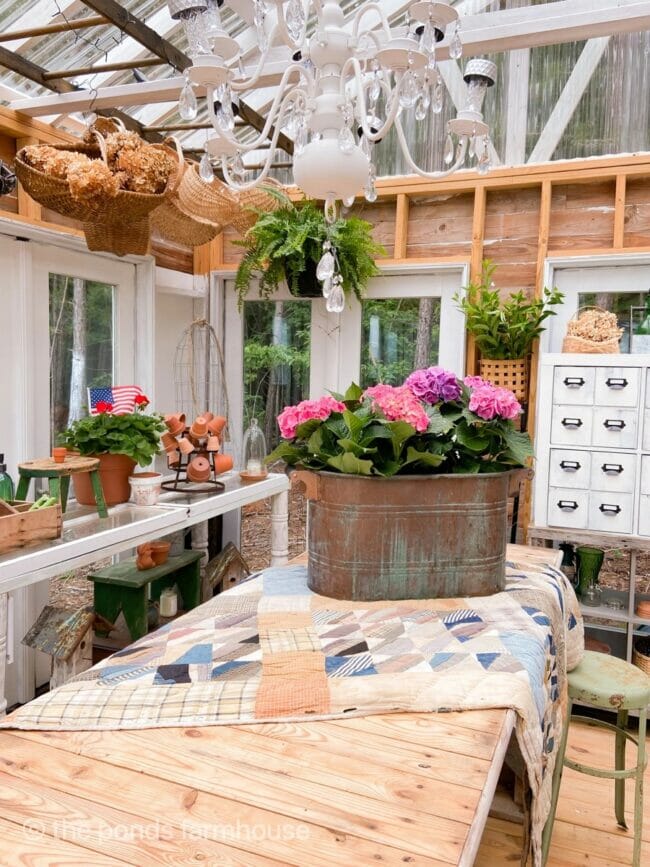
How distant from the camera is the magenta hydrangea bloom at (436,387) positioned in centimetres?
144

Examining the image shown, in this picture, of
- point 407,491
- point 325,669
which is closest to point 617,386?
point 407,491

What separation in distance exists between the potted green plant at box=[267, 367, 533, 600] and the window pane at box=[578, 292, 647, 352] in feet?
6.58

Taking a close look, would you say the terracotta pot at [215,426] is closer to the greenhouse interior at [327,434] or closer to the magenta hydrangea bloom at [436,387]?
the greenhouse interior at [327,434]

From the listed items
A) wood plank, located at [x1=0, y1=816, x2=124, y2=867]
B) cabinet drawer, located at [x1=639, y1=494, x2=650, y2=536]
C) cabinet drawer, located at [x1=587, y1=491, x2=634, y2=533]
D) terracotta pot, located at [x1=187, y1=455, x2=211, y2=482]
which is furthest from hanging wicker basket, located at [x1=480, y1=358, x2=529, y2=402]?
wood plank, located at [x1=0, y1=816, x2=124, y2=867]

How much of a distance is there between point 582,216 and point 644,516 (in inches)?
53.3

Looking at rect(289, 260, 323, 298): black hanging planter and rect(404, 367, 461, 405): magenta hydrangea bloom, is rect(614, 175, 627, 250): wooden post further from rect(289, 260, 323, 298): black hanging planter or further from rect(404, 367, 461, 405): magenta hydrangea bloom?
rect(404, 367, 461, 405): magenta hydrangea bloom

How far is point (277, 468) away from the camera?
341 cm

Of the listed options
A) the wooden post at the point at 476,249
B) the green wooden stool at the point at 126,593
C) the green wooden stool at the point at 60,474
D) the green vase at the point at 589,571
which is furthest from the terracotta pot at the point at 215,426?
the green vase at the point at 589,571

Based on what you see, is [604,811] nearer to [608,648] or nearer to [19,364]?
[608,648]

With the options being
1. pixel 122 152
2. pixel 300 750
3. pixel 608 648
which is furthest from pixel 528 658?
pixel 608 648

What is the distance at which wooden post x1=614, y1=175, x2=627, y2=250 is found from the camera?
2.98 metres

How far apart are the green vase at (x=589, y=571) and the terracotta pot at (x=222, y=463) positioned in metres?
1.60

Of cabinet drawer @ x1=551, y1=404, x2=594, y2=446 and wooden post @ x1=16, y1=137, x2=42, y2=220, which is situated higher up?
wooden post @ x1=16, y1=137, x2=42, y2=220

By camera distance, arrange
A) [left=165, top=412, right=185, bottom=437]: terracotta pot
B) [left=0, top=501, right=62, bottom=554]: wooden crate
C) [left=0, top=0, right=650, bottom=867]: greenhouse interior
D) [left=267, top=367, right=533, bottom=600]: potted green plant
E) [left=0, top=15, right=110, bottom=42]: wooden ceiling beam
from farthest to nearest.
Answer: [left=165, top=412, right=185, bottom=437]: terracotta pot, [left=0, top=15, right=110, bottom=42]: wooden ceiling beam, [left=0, top=501, right=62, bottom=554]: wooden crate, [left=267, top=367, right=533, bottom=600]: potted green plant, [left=0, top=0, right=650, bottom=867]: greenhouse interior
